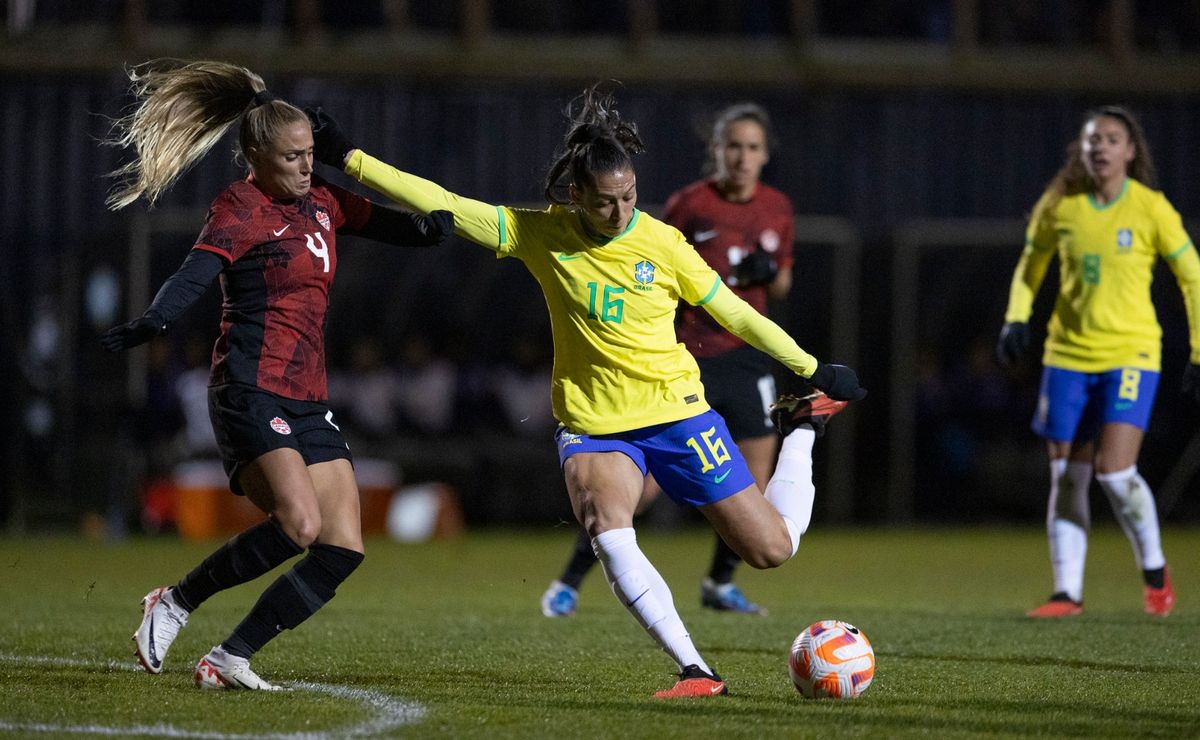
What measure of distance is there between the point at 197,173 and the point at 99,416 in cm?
237

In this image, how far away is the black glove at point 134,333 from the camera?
4863 millimetres

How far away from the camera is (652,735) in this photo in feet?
14.9

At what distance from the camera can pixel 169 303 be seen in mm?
5008

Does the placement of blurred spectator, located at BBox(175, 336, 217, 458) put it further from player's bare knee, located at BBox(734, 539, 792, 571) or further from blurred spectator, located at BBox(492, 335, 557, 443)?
player's bare knee, located at BBox(734, 539, 792, 571)

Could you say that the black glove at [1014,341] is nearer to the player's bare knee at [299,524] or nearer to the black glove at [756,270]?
the black glove at [756,270]

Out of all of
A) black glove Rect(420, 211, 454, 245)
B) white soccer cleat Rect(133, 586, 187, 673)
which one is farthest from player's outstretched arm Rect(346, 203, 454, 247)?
white soccer cleat Rect(133, 586, 187, 673)

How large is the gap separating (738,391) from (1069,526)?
168 cm

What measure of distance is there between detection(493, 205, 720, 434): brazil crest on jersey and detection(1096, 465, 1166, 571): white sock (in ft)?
10.0

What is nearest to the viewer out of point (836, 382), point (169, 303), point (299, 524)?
point (169, 303)

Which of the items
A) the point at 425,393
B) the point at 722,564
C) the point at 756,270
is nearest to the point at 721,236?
the point at 756,270

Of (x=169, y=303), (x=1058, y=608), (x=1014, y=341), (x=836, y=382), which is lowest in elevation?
(x=1058, y=608)

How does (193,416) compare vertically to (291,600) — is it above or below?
below

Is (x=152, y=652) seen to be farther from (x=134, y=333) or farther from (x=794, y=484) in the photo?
(x=794, y=484)

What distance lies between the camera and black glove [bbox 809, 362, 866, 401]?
18.1 ft
